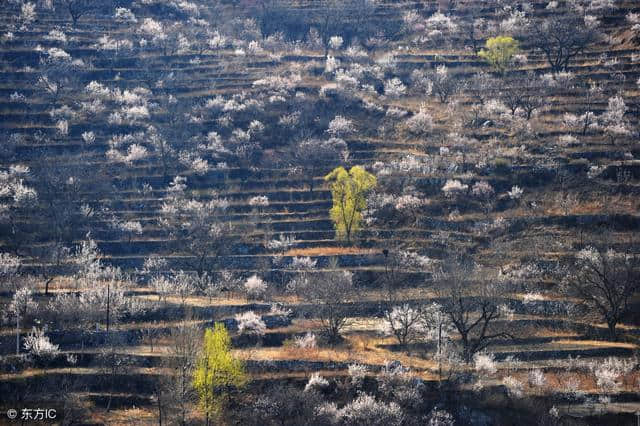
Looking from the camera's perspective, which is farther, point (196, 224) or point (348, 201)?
point (348, 201)

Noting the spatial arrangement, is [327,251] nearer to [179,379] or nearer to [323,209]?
[323,209]

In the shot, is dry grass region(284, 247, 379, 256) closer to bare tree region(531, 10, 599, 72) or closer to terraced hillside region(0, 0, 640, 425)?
terraced hillside region(0, 0, 640, 425)

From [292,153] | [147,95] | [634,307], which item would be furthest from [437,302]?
[147,95]

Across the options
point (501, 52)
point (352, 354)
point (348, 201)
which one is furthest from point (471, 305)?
point (501, 52)

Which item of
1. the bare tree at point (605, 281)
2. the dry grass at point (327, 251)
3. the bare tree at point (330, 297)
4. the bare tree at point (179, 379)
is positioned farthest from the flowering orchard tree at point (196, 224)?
the bare tree at point (605, 281)

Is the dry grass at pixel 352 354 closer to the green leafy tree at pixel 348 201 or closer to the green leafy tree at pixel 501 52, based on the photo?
the green leafy tree at pixel 348 201

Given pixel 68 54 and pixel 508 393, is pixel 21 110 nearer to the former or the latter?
pixel 68 54

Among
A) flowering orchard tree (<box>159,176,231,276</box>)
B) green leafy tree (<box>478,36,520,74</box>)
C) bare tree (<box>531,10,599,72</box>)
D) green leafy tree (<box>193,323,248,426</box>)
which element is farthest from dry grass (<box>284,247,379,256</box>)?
bare tree (<box>531,10,599,72</box>)
